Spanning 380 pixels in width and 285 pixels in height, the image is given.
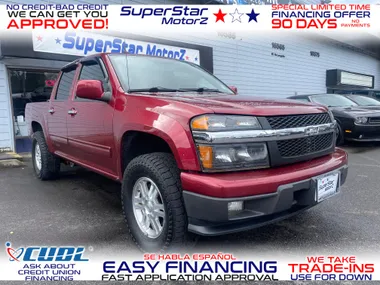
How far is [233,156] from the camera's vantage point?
209 cm

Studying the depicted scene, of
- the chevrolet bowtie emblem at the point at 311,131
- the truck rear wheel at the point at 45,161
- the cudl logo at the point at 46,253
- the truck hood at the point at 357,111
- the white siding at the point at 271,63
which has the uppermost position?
the white siding at the point at 271,63

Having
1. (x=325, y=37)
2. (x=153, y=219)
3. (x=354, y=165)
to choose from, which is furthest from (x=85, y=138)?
(x=325, y=37)

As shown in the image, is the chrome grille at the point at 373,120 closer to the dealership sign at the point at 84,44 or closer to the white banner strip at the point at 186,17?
the dealership sign at the point at 84,44

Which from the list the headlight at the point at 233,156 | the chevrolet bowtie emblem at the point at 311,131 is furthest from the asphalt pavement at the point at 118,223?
the chevrolet bowtie emblem at the point at 311,131

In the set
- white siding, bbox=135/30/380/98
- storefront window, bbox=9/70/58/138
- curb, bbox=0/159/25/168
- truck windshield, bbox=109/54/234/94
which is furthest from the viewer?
white siding, bbox=135/30/380/98

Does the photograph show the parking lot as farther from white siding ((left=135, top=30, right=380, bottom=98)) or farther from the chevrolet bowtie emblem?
white siding ((left=135, top=30, right=380, bottom=98))

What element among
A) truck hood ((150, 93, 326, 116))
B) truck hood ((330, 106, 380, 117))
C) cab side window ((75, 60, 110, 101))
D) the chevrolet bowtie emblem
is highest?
cab side window ((75, 60, 110, 101))

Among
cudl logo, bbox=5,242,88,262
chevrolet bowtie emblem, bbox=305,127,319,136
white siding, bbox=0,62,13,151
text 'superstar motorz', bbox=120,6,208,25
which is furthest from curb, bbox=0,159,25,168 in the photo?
chevrolet bowtie emblem, bbox=305,127,319,136

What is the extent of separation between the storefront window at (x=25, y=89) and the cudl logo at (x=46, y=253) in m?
5.62

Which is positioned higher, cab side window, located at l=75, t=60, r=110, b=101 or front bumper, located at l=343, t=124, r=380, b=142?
cab side window, located at l=75, t=60, r=110, b=101

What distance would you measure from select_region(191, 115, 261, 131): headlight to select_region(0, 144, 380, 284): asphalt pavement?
1.11 m

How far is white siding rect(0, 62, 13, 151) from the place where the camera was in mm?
6887

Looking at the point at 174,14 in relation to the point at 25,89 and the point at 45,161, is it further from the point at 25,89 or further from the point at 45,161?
the point at 45,161

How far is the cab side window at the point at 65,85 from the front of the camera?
4.00 metres
